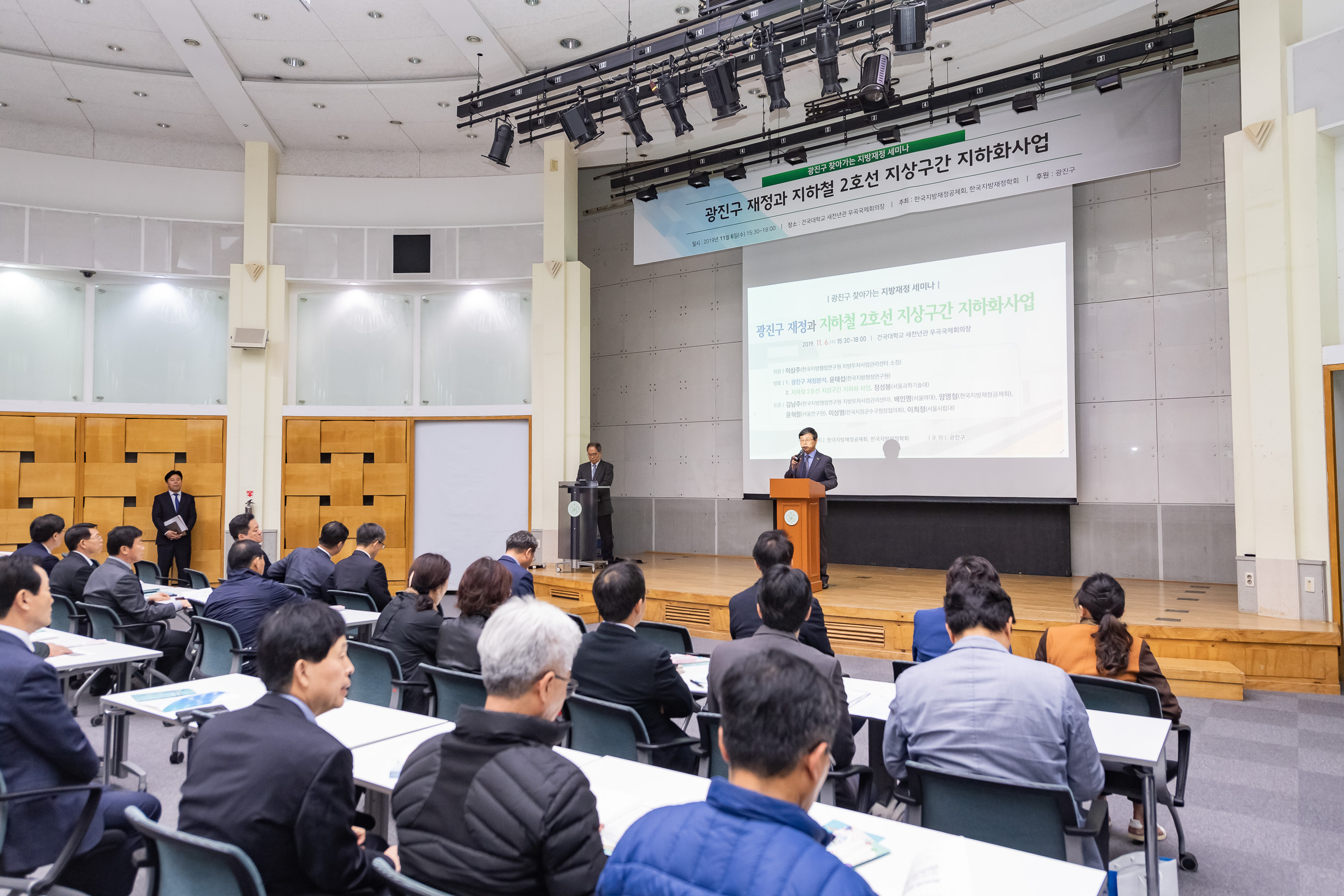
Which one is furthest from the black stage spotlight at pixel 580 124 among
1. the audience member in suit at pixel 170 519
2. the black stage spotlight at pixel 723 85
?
the audience member in suit at pixel 170 519

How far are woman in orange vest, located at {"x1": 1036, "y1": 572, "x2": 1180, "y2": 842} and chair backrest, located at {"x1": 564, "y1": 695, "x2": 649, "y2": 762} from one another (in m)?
1.70

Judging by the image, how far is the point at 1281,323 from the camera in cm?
580

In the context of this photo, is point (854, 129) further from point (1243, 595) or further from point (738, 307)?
point (1243, 595)

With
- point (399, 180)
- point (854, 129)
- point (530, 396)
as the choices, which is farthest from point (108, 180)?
point (854, 129)

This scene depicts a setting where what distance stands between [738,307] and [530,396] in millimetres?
2817

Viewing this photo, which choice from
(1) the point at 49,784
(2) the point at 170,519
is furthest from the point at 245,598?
(2) the point at 170,519

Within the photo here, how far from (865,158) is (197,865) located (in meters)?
8.40

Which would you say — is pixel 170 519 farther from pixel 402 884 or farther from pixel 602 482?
pixel 402 884

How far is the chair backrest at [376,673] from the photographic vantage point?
356 centimetres

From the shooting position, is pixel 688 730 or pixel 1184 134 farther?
pixel 1184 134

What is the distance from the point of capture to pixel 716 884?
112cm

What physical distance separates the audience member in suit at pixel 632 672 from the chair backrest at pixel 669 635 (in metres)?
1.05

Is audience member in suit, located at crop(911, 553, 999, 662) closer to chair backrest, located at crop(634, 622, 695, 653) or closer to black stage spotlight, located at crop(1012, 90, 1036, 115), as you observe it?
chair backrest, located at crop(634, 622, 695, 653)

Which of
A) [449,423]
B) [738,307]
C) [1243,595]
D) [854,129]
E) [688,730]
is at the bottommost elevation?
[688,730]
